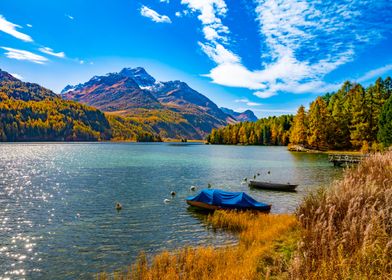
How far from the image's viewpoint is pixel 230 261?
14.5 m

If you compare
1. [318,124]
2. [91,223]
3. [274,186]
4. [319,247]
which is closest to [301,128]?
[318,124]

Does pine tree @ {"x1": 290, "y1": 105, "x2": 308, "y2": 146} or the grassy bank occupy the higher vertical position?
pine tree @ {"x1": 290, "y1": 105, "x2": 308, "y2": 146}

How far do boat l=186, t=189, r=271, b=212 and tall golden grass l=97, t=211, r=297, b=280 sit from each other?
5985 millimetres

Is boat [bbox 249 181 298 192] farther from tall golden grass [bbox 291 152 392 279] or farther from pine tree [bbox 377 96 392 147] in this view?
pine tree [bbox 377 96 392 147]

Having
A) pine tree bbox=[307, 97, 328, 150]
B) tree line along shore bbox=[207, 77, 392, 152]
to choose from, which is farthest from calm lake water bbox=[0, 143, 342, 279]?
pine tree bbox=[307, 97, 328, 150]

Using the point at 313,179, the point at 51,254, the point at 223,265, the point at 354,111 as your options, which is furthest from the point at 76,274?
the point at 354,111

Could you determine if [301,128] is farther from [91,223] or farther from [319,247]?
[319,247]

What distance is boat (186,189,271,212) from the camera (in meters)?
28.3

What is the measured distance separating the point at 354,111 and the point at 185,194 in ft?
284

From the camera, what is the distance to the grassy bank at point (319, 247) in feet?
29.1

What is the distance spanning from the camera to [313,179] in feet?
171

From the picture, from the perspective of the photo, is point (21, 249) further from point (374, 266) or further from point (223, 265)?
point (374, 266)

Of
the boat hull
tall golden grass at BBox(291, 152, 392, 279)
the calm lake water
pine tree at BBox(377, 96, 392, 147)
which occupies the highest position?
pine tree at BBox(377, 96, 392, 147)

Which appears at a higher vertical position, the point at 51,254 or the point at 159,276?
the point at 159,276
